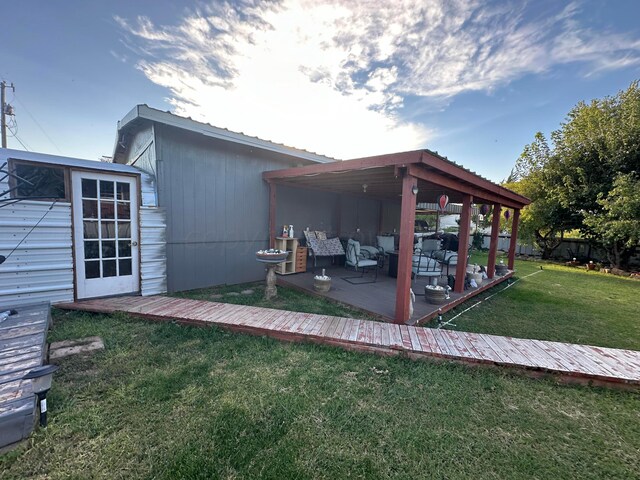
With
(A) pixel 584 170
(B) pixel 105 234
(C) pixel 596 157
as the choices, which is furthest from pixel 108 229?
(C) pixel 596 157

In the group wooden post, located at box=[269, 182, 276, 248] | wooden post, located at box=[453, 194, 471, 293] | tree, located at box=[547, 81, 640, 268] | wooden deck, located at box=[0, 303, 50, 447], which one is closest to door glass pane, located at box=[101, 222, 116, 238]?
wooden deck, located at box=[0, 303, 50, 447]

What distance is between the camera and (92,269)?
12.1 feet

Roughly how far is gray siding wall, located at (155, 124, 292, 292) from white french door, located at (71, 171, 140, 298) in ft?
1.62

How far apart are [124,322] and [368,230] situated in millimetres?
6932

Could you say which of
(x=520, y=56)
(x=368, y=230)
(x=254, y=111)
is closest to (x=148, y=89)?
(x=254, y=111)

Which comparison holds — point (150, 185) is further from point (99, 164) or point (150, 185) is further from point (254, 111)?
point (254, 111)

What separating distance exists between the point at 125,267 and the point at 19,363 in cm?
216

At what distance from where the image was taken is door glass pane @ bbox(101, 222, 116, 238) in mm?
3725

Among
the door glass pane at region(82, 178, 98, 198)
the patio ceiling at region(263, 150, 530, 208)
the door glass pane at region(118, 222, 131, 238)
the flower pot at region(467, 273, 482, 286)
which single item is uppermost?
the patio ceiling at region(263, 150, 530, 208)

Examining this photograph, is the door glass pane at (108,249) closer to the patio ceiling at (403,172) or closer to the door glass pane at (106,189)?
the door glass pane at (106,189)

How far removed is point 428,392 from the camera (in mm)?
2133

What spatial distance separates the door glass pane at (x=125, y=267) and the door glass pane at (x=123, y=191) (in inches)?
37.5

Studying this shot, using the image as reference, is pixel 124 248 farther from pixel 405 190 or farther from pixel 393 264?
pixel 393 264

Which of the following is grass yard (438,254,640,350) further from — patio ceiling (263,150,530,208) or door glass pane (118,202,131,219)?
door glass pane (118,202,131,219)
